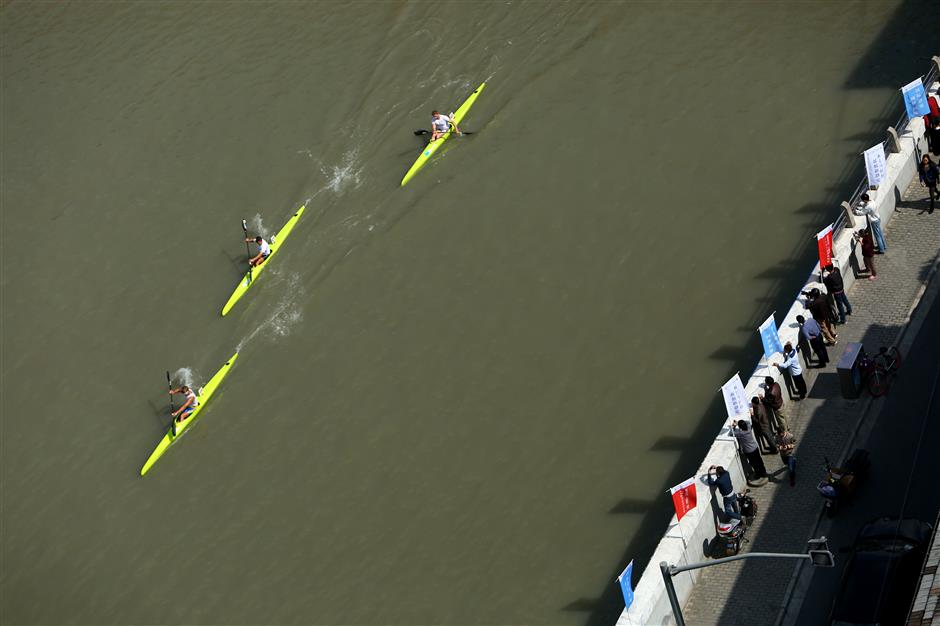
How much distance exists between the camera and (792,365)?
92.1 ft

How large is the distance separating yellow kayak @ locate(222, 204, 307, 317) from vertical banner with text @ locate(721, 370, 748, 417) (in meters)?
15.7

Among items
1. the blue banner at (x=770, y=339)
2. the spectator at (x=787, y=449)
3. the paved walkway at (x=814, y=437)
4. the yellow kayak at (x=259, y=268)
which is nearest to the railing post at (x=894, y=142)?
the paved walkway at (x=814, y=437)

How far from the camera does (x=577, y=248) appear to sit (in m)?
35.9

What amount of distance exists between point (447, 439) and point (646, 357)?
484cm

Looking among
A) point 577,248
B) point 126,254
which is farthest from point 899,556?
point 126,254

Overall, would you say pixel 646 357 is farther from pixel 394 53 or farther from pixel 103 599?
pixel 394 53

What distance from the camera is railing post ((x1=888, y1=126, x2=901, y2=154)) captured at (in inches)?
1259

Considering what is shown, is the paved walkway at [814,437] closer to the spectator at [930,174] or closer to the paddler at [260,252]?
the spectator at [930,174]

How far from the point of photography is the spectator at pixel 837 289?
2911 centimetres

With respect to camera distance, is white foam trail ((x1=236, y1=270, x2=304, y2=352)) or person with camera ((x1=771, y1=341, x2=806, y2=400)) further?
white foam trail ((x1=236, y1=270, x2=304, y2=352))

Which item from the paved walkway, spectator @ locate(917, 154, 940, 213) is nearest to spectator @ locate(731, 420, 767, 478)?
the paved walkway

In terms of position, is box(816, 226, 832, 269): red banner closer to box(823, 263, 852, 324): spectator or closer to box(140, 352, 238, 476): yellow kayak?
box(823, 263, 852, 324): spectator

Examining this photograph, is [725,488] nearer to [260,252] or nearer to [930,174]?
[930,174]

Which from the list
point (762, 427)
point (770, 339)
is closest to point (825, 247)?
point (770, 339)
